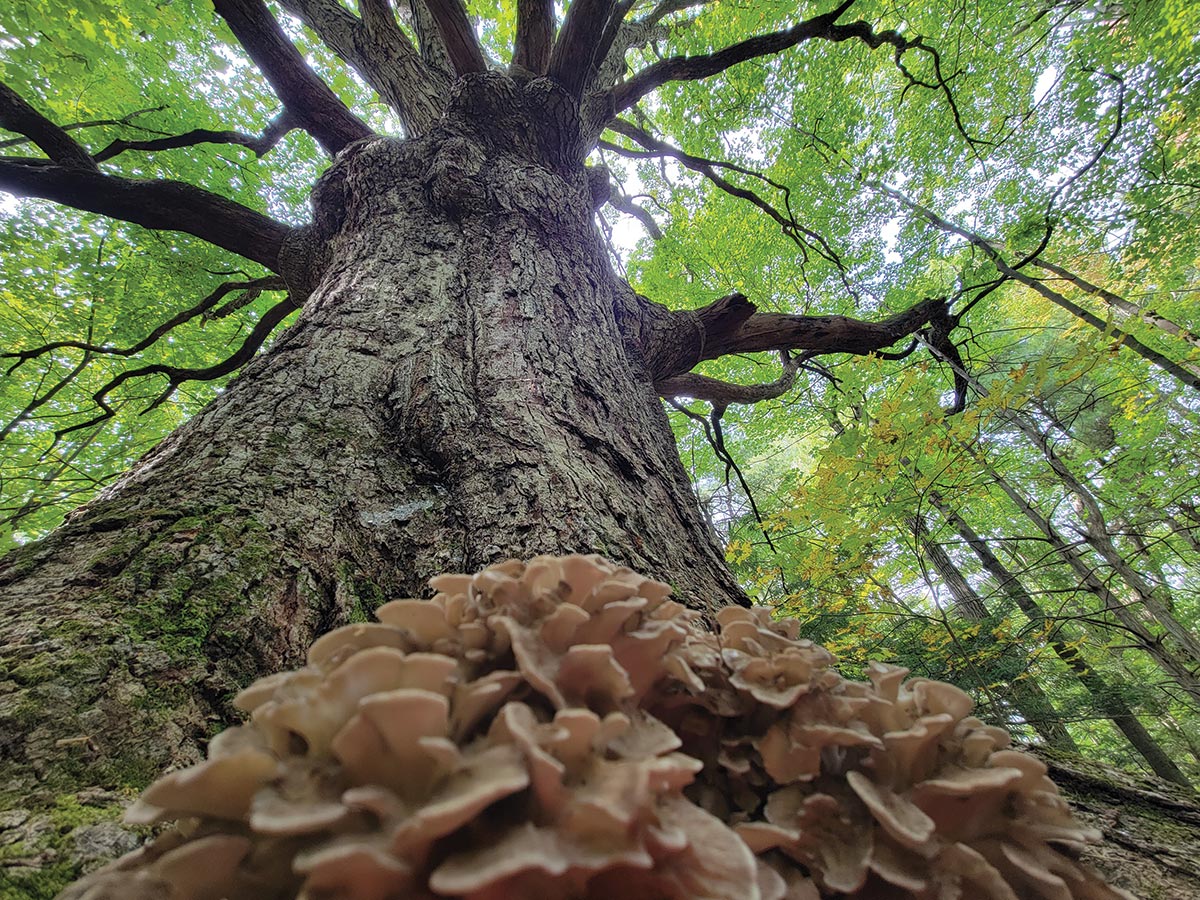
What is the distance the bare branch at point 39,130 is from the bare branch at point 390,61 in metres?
2.40

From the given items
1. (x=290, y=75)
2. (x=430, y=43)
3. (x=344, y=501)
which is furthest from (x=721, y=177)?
(x=344, y=501)

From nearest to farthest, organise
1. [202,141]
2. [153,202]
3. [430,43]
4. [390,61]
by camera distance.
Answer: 1. [153,202]
2. [202,141]
3. [390,61]
4. [430,43]

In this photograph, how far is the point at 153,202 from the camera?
147 inches

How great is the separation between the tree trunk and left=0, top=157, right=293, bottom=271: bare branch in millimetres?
1446

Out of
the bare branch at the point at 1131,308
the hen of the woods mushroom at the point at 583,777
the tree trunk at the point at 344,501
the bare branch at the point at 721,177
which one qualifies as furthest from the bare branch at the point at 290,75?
the bare branch at the point at 1131,308

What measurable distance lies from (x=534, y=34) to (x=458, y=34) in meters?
0.88

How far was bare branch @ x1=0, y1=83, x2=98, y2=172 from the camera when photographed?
129 inches

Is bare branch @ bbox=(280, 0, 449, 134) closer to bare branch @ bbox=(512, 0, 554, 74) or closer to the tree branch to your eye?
bare branch @ bbox=(512, 0, 554, 74)

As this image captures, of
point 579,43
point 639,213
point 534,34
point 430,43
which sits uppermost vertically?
point 639,213

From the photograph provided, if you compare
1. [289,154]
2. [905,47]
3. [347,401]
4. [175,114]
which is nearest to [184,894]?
[347,401]

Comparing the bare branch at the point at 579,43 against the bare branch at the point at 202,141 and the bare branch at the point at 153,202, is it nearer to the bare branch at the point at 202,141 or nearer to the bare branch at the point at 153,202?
the bare branch at the point at 153,202

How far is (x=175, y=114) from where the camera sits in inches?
261

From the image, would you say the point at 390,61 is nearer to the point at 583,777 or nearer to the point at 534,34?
the point at 534,34

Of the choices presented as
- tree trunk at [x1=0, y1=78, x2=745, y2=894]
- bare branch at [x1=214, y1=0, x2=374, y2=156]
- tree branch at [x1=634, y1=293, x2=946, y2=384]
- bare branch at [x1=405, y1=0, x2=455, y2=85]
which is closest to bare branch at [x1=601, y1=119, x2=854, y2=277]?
tree branch at [x1=634, y1=293, x2=946, y2=384]
